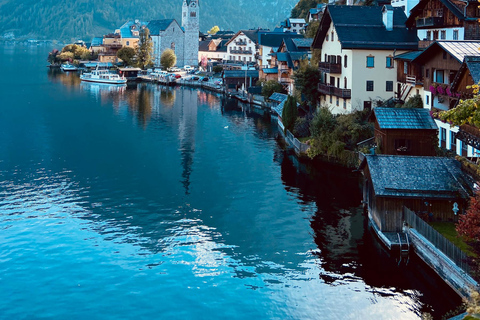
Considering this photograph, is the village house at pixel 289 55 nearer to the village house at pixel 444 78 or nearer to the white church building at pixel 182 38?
the village house at pixel 444 78

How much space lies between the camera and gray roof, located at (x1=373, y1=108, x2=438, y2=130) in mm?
44125

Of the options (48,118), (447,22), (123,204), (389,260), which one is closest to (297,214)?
(389,260)

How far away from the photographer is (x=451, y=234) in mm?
31562

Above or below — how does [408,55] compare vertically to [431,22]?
below

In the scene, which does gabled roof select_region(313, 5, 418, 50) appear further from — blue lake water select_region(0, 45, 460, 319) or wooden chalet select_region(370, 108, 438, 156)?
wooden chalet select_region(370, 108, 438, 156)

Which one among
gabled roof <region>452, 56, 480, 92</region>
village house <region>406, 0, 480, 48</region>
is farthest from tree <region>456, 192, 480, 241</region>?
village house <region>406, 0, 480, 48</region>

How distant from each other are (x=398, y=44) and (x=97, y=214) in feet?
116

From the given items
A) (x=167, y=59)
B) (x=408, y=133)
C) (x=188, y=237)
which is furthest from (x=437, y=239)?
(x=167, y=59)

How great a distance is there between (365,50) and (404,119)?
1727 centimetres

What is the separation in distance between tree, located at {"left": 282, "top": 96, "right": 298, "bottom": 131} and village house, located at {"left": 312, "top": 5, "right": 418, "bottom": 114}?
4.21 m

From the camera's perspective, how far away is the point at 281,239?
35750mm

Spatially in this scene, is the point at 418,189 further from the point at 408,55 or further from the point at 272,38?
the point at 272,38

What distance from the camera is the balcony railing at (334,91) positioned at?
61062mm

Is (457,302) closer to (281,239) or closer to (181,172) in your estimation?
(281,239)
